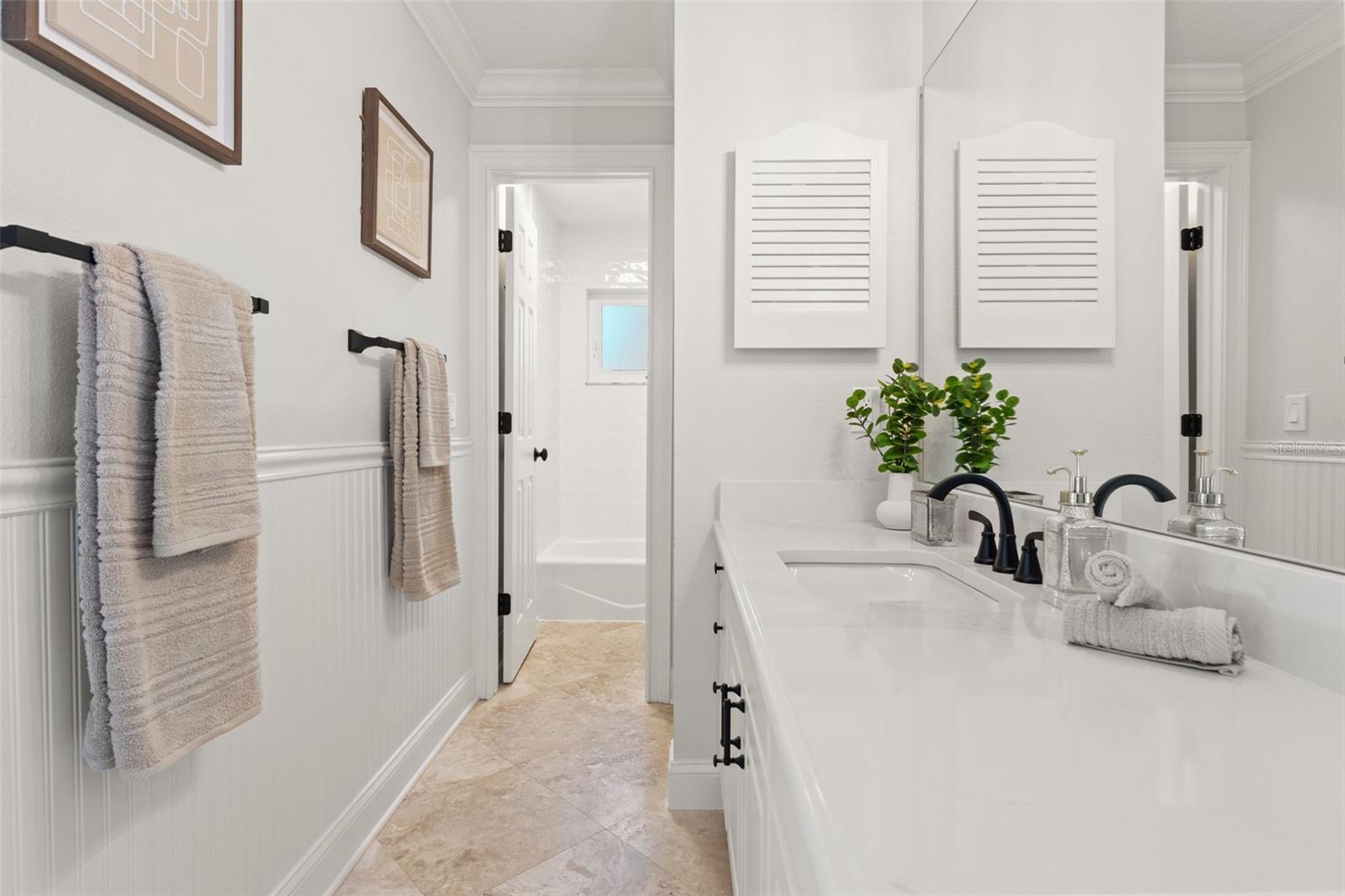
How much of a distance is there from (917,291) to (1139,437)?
100 cm

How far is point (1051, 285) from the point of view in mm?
1219

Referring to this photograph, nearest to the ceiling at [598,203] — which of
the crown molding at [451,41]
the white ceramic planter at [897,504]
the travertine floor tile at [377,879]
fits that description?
the crown molding at [451,41]

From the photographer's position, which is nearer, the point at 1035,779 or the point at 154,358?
the point at 1035,779

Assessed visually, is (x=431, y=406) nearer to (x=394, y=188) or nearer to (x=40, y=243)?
(x=394, y=188)

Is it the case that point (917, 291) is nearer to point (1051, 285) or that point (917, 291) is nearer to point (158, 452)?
point (1051, 285)

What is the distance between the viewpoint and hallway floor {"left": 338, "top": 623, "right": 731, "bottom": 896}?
1.62 m

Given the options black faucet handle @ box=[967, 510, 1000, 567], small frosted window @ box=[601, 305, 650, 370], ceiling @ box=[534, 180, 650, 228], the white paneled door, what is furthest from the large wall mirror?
small frosted window @ box=[601, 305, 650, 370]

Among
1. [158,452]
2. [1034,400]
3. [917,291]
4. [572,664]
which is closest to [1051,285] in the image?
[1034,400]

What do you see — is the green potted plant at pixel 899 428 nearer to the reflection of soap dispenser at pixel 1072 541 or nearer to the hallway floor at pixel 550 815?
the reflection of soap dispenser at pixel 1072 541

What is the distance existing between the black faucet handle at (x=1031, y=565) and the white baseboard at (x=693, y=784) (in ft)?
3.73

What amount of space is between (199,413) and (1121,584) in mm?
1193

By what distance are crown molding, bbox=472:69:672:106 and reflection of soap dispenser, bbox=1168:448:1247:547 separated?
2332 mm

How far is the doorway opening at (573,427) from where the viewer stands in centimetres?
282

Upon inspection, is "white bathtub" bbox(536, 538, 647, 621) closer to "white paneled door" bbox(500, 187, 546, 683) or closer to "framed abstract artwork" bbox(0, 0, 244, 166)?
"white paneled door" bbox(500, 187, 546, 683)
